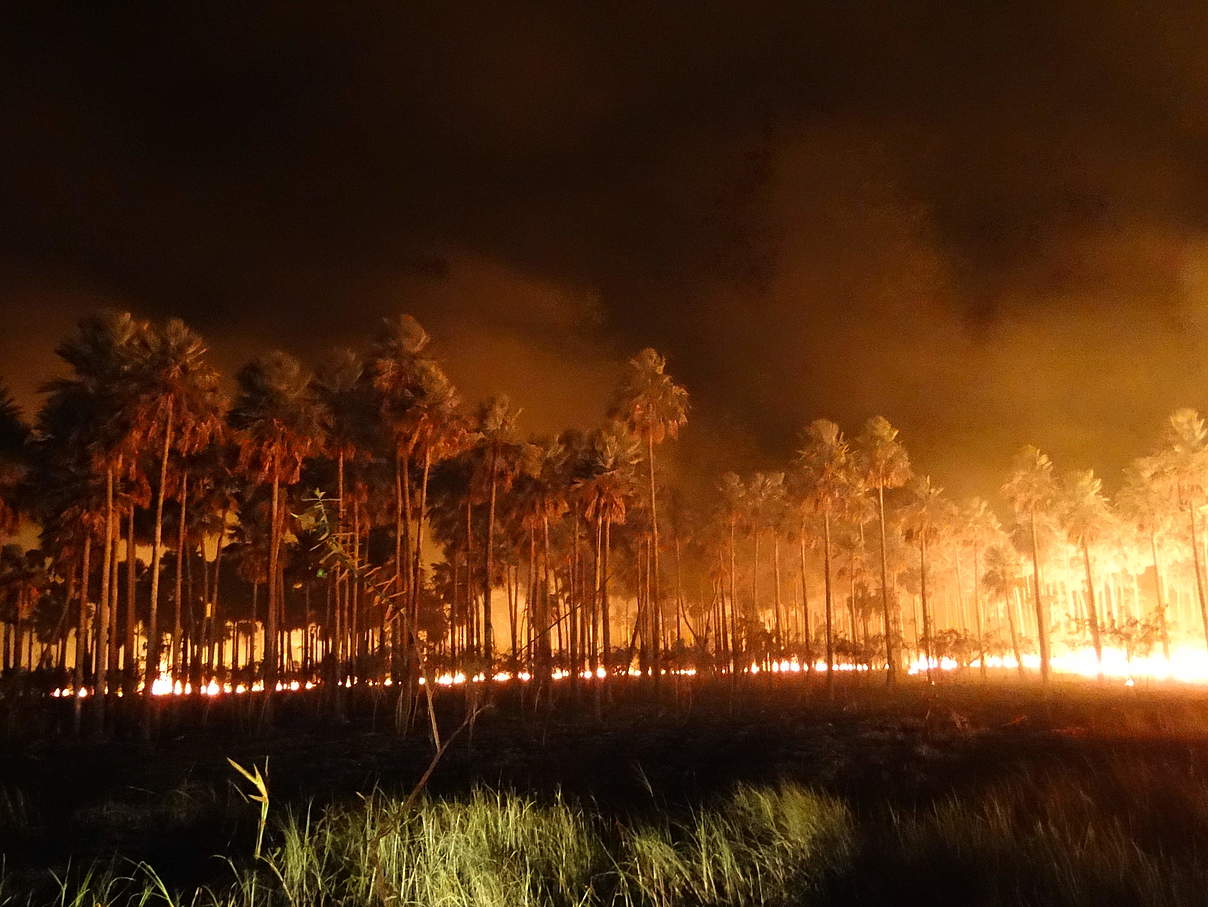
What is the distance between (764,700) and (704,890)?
38966 mm

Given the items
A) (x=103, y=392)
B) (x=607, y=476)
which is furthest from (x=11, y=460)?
(x=607, y=476)

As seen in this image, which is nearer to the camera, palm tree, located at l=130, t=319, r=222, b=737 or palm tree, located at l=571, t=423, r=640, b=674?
palm tree, located at l=130, t=319, r=222, b=737

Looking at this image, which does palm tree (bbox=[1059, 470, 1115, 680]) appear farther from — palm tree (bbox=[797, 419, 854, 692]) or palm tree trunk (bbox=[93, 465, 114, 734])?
palm tree trunk (bbox=[93, 465, 114, 734])

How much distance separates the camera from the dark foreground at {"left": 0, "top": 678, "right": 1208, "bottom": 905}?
9.10 m

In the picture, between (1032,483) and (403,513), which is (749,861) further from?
(1032,483)

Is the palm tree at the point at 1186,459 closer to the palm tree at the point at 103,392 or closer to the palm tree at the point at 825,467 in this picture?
the palm tree at the point at 825,467

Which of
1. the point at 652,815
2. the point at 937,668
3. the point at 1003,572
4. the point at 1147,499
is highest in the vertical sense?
the point at 1147,499

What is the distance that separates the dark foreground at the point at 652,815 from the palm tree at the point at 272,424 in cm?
782

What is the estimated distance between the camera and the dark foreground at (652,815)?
9.10 m

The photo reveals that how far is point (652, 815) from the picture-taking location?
15359 mm

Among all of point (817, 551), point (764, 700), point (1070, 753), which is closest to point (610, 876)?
point (1070, 753)

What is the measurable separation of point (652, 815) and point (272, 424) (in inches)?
1049

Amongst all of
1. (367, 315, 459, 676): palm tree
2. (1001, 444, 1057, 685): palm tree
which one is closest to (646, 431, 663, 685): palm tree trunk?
(367, 315, 459, 676): palm tree

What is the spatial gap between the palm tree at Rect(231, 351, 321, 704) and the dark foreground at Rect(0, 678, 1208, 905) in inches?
308
